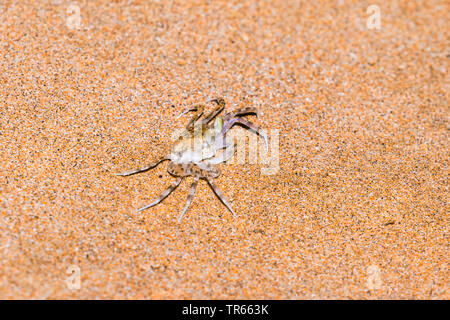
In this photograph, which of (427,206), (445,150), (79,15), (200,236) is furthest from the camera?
(79,15)

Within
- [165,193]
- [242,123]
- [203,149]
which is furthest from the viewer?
[242,123]

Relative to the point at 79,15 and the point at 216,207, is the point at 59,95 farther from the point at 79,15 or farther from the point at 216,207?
the point at 216,207

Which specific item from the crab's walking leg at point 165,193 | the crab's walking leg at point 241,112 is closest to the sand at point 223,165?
the crab's walking leg at point 165,193

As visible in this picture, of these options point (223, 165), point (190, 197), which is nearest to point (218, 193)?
point (190, 197)

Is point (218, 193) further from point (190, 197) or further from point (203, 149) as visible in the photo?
point (203, 149)

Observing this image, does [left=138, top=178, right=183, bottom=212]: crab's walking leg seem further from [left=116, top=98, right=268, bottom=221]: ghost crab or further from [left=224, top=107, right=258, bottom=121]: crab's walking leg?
[left=224, top=107, right=258, bottom=121]: crab's walking leg

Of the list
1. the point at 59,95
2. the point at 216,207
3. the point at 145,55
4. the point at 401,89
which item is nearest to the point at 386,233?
the point at 216,207
